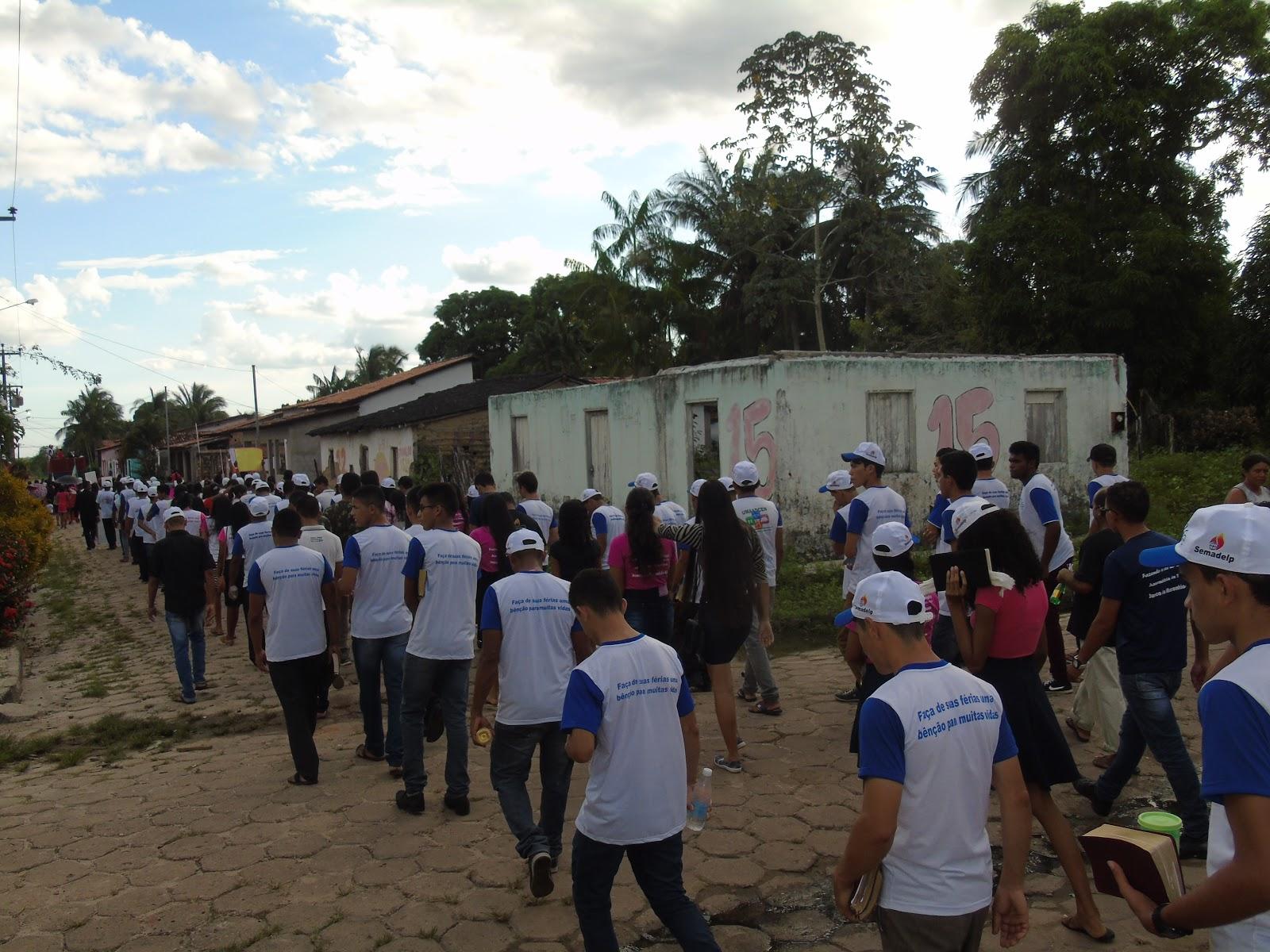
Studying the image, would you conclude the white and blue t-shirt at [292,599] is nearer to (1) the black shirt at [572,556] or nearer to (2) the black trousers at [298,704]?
(2) the black trousers at [298,704]

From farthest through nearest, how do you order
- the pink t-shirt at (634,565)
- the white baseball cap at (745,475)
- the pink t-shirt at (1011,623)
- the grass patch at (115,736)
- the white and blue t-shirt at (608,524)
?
the white and blue t-shirt at (608,524) → the grass patch at (115,736) → the white baseball cap at (745,475) → the pink t-shirt at (634,565) → the pink t-shirt at (1011,623)

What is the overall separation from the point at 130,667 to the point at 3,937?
276 inches

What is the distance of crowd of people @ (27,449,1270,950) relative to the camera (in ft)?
6.84

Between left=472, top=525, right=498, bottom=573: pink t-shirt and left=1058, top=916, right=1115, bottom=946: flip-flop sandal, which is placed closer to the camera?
left=1058, top=916, right=1115, bottom=946: flip-flop sandal

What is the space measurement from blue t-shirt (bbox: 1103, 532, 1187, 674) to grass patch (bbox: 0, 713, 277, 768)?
21.4 ft

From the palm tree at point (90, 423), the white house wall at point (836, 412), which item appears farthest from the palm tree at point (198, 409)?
the white house wall at point (836, 412)

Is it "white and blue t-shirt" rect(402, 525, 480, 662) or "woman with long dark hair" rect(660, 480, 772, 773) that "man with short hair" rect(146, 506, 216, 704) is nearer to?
"white and blue t-shirt" rect(402, 525, 480, 662)

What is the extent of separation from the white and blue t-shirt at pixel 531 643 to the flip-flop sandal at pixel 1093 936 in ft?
7.57

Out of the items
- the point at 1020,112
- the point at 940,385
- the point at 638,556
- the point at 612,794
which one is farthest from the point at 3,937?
the point at 1020,112

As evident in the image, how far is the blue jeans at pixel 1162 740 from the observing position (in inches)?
170

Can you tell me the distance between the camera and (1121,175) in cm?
2278

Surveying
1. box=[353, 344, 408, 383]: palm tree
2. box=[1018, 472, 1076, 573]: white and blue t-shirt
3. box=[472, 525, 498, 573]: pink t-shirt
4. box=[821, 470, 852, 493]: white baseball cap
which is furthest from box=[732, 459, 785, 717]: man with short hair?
box=[353, 344, 408, 383]: palm tree

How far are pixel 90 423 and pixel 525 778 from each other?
8134cm

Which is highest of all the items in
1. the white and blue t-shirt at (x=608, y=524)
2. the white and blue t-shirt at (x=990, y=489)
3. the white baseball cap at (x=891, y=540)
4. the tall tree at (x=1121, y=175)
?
the tall tree at (x=1121, y=175)
